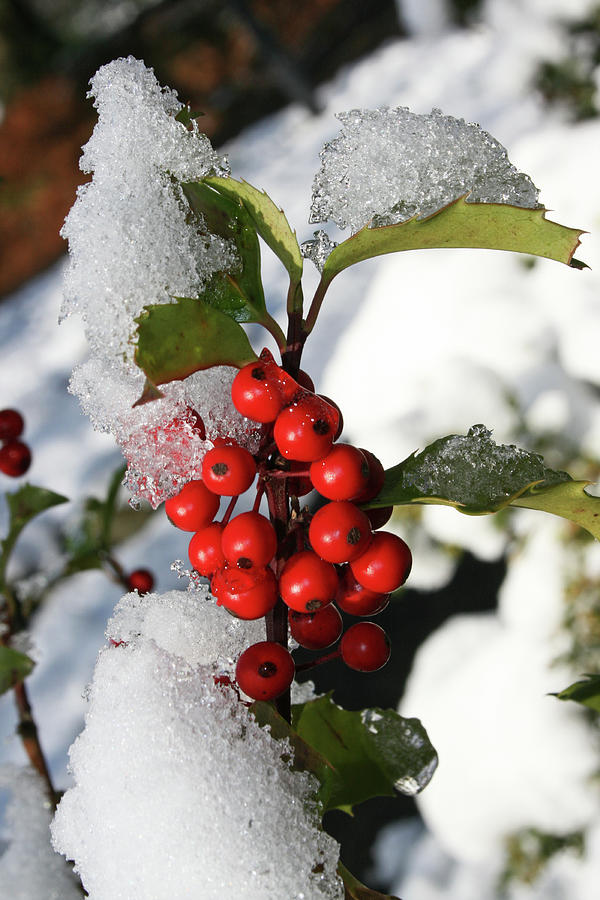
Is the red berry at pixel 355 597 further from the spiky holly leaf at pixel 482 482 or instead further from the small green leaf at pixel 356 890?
the small green leaf at pixel 356 890

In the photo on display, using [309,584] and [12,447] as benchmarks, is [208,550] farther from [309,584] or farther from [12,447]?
[12,447]

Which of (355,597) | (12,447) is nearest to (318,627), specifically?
(355,597)

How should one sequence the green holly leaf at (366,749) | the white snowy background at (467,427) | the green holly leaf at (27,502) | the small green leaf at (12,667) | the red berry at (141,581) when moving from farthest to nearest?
the white snowy background at (467,427), the red berry at (141,581), the green holly leaf at (27,502), the small green leaf at (12,667), the green holly leaf at (366,749)

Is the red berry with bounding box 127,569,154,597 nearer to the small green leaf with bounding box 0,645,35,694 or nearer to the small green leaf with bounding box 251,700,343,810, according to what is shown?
the small green leaf with bounding box 0,645,35,694

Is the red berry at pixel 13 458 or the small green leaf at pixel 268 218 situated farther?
the red berry at pixel 13 458

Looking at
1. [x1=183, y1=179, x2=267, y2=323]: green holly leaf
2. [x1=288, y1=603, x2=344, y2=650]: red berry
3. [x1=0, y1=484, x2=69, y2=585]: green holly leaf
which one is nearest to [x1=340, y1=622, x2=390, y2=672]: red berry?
[x1=288, y1=603, x2=344, y2=650]: red berry

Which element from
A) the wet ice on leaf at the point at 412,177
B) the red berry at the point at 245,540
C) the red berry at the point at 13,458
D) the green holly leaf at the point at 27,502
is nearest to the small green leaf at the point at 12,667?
the green holly leaf at the point at 27,502
